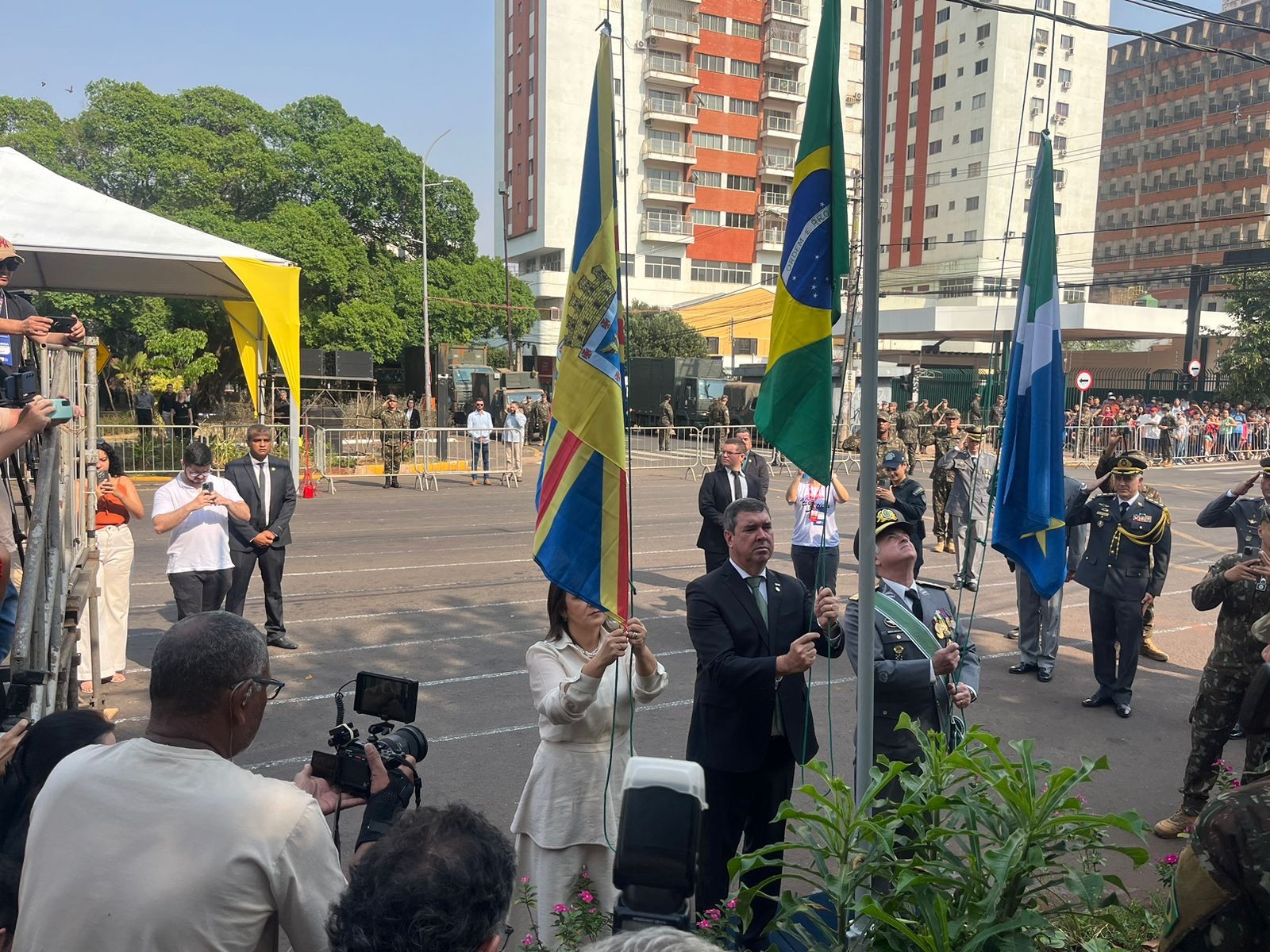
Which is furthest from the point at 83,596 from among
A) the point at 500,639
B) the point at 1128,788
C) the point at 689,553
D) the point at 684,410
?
the point at 684,410

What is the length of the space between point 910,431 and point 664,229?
43.6 metres

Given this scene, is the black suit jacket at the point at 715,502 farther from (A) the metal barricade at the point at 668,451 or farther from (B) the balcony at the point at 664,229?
(B) the balcony at the point at 664,229

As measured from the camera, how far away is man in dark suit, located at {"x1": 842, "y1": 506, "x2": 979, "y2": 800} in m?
4.00

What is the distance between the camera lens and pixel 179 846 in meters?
1.85

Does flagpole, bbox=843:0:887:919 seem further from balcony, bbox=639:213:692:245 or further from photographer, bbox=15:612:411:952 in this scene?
balcony, bbox=639:213:692:245

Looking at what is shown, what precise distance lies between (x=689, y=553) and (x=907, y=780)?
1084 cm

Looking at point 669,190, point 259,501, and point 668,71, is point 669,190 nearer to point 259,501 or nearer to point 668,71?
point 668,71

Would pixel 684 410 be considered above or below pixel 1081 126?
below

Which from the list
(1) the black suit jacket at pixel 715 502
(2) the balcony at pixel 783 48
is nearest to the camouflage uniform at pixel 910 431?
(1) the black suit jacket at pixel 715 502

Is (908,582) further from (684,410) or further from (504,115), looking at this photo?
(504,115)

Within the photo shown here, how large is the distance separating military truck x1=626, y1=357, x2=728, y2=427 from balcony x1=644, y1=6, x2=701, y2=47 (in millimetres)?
34185

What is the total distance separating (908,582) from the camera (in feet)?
14.2

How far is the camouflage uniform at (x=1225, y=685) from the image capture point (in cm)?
521

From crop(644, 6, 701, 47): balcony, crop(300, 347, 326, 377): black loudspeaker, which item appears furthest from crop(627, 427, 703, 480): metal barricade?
crop(644, 6, 701, 47): balcony
